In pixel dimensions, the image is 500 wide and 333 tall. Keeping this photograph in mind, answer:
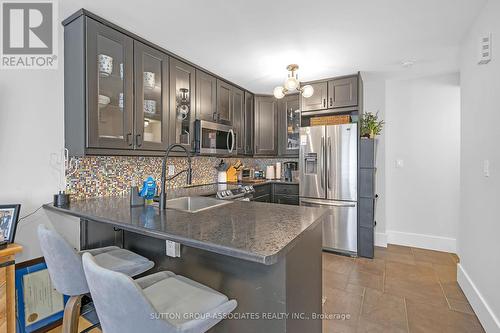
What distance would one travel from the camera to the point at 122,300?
79 cm

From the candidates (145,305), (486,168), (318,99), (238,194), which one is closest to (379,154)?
(318,99)

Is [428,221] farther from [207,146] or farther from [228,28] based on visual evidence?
[228,28]

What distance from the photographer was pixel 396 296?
89.9 inches

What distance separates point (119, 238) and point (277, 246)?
1354 millimetres

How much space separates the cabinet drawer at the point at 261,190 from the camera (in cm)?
349

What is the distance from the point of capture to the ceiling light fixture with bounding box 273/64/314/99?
8.20 ft

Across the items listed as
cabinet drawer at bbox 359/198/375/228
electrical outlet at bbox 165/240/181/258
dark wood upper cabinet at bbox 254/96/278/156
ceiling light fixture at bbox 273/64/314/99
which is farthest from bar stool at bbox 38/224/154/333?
dark wood upper cabinet at bbox 254/96/278/156

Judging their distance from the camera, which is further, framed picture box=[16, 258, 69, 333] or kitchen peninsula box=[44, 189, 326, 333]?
framed picture box=[16, 258, 69, 333]

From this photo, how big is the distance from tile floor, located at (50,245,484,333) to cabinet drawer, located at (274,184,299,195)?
1003mm

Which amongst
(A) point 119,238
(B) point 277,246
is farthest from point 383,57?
(A) point 119,238

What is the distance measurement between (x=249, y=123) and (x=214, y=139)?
3.39 feet

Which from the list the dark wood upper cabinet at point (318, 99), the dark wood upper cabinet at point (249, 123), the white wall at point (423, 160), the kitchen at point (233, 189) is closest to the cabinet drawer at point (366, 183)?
the kitchen at point (233, 189)

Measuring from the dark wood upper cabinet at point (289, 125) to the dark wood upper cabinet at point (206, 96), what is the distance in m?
1.34

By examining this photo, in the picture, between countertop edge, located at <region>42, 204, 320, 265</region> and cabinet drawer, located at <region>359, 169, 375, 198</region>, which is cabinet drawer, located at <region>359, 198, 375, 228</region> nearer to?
cabinet drawer, located at <region>359, 169, 375, 198</region>
